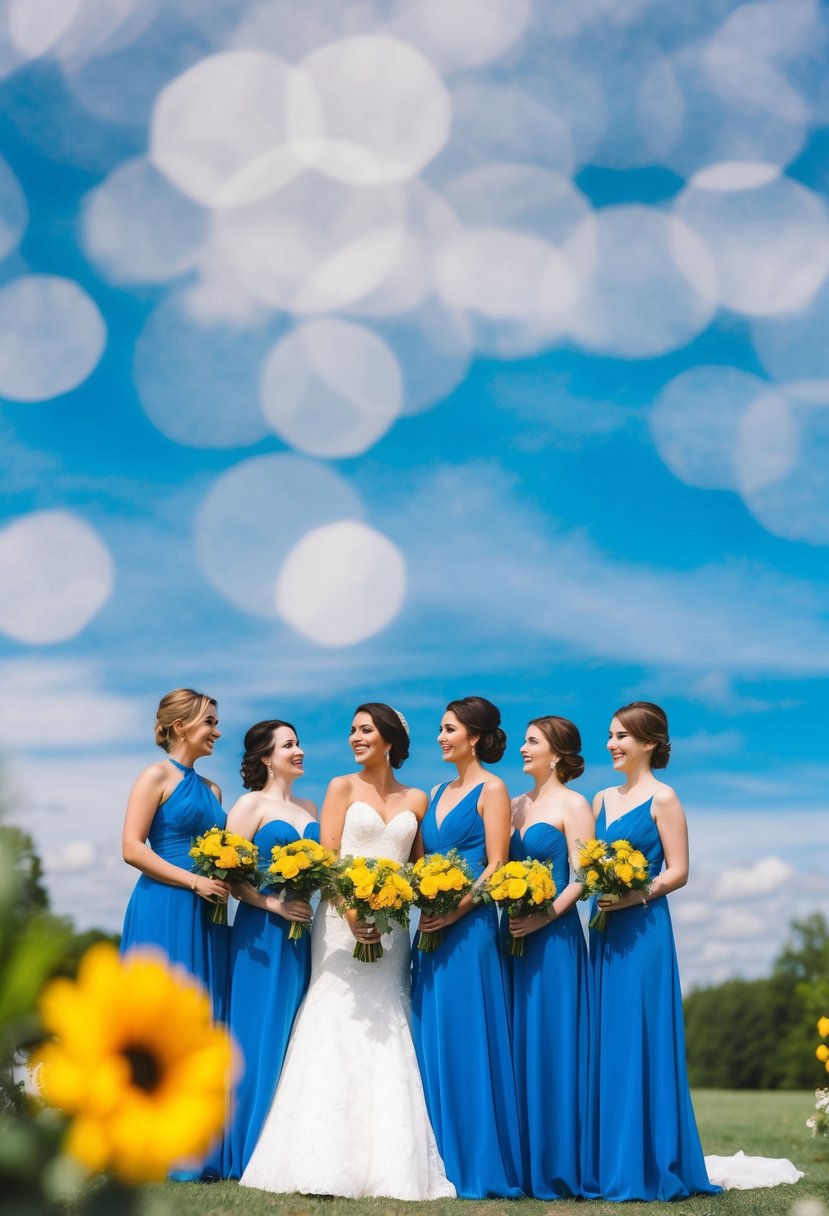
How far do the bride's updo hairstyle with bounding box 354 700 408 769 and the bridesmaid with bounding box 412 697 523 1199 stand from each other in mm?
360

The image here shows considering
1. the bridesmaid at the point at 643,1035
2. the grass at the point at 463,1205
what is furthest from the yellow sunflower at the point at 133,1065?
the bridesmaid at the point at 643,1035

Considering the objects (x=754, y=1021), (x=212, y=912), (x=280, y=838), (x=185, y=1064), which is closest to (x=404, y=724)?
(x=280, y=838)

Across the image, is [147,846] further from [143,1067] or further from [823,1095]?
[143,1067]

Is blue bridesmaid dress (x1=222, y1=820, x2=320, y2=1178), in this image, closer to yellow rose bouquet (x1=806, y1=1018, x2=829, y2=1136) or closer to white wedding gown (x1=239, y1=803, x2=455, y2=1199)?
white wedding gown (x1=239, y1=803, x2=455, y2=1199)

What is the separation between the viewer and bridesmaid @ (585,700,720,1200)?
1030 centimetres

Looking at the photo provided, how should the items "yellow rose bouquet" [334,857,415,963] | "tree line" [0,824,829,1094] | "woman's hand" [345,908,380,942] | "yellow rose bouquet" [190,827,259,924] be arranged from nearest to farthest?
"yellow rose bouquet" [334,857,415,963], "woman's hand" [345,908,380,942], "yellow rose bouquet" [190,827,259,924], "tree line" [0,824,829,1094]

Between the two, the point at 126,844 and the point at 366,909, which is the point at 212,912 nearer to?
the point at 126,844

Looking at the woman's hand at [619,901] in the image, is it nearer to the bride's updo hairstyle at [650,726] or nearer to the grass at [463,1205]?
the bride's updo hairstyle at [650,726]

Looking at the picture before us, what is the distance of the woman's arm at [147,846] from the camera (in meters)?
10.2

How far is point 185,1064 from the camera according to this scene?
1857 mm

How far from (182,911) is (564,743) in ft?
12.3

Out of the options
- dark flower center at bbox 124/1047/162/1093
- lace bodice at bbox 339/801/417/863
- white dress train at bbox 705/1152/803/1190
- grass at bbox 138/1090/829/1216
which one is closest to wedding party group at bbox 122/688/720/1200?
lace bodice at bbox 339/801/417/863

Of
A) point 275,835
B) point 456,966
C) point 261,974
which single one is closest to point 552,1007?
point 456,966

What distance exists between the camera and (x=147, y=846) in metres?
10.4
